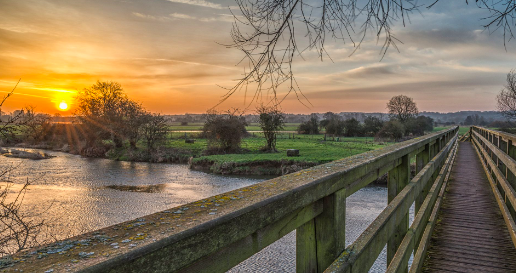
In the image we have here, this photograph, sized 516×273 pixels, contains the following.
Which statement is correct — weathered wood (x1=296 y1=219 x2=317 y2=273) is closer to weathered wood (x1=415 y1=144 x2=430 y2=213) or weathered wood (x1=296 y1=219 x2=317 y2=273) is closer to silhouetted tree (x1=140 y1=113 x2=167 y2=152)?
weathered wood (x1=415 y1=144 x2=430 y2=213)

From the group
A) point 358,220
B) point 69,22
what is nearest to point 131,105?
point 69,22

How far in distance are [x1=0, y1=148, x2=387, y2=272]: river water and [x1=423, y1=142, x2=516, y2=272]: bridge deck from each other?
14.5ft

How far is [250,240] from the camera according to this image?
0.98m

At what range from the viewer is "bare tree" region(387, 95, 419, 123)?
63.3m

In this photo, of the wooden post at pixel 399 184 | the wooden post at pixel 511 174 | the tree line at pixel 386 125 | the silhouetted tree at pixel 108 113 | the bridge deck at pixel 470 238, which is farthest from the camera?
the tree line at pixel 386 125

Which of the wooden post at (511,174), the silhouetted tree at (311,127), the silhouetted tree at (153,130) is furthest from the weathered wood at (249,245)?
the silhouetted tree at (311,127)

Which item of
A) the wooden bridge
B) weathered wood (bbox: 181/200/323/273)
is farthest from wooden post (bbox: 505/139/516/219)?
weathered wood (bbox: 181/200/323/273)

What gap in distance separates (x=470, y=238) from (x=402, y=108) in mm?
65138

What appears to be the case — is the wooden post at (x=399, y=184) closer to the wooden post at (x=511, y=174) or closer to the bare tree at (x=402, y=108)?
the wooden post at (x=511, y=174)

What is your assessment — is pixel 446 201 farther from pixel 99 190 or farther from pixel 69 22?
pixel 99 190

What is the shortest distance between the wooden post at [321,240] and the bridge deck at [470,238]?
2.80 meters

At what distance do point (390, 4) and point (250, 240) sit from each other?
3012 millimetres

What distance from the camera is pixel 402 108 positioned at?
63.8 m

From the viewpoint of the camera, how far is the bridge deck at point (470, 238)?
11.9 feet
